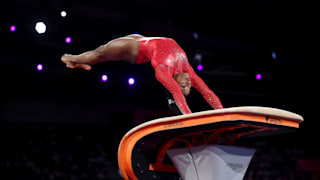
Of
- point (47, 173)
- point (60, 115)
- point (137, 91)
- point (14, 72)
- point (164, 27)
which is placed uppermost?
point (164, 27)

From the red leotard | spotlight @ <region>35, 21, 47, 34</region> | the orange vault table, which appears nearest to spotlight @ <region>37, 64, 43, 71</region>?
spotlight @ <region>35, 21, 47, 34</region>

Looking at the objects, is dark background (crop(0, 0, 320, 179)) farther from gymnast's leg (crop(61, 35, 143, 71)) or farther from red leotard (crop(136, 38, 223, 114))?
red leotard (crop(136, 38, 223, 114))

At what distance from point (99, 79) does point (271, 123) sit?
3.77 m

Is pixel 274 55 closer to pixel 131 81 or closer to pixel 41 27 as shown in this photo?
pixel 131 81

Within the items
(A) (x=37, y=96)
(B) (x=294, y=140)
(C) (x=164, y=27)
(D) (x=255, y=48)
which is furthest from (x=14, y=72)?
(B) (x=294, y=140)

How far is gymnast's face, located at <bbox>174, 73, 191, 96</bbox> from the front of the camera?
264 cm

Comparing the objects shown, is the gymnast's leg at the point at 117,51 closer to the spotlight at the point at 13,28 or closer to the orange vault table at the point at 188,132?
the orange vault table at the point at 188,132

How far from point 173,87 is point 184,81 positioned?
22 centimetres

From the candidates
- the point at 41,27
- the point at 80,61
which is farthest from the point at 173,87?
the point at 41,27

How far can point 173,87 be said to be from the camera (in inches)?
96.7

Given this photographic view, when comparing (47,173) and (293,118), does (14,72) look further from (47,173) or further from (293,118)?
(293,118)

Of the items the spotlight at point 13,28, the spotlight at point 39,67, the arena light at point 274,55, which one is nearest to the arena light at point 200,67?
the arena light at point 274,55

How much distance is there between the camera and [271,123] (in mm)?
1814

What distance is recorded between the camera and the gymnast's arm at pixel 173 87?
2.37 meters
